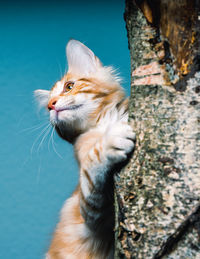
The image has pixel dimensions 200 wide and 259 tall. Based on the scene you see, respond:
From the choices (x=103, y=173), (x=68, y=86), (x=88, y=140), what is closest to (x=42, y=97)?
(x=68, y=86)

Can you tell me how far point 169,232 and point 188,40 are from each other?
1.13 feet

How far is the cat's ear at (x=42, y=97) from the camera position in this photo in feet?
4.64

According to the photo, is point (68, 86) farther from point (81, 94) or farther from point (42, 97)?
point (42, 97)

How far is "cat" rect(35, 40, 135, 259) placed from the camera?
77 centimetres

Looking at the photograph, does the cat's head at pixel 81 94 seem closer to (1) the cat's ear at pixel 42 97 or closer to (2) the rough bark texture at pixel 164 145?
(1) the cat's ear at pixel 42 97

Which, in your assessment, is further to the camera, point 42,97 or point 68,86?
point 42,97

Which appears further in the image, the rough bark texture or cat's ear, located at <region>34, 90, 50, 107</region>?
cat's ear, located at <region>34, 90, 50, 107</region>

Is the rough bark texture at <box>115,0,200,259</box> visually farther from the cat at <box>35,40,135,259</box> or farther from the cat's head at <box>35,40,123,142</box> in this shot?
the cat's head at <box>35,40,123,142</box>

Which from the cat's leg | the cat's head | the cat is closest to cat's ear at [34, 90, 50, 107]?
the cat

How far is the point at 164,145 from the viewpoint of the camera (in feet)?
1.93

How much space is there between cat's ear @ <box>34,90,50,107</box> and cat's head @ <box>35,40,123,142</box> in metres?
0.16

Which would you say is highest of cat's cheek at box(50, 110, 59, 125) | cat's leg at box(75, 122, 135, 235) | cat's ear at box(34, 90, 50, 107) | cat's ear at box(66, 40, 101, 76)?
cat's ear at box(66, 40, 101, 76)

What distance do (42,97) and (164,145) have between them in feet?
3.10

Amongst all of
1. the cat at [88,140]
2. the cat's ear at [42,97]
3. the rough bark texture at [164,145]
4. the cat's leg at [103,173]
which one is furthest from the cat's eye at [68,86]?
the rough bark texture at [164,145]
